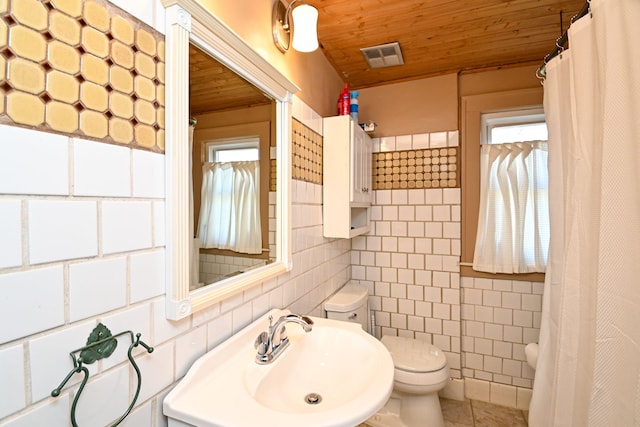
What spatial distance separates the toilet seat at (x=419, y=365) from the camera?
66.0 inches

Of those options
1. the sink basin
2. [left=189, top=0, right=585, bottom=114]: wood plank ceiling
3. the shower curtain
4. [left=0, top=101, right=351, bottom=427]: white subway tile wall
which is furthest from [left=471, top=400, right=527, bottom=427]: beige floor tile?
[left=189, top=0, right=585, bottom=114]: wood plank ceiling

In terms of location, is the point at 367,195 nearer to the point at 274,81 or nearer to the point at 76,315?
the point at 274,81

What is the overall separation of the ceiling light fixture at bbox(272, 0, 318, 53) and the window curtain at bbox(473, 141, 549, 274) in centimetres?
146

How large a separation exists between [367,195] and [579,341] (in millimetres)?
1350

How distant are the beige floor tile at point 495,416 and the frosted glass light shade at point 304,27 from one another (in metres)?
2.38

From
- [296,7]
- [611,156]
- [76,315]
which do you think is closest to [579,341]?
[611,156]

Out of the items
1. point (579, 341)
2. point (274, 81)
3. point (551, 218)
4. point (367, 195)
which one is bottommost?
point (579, 341)

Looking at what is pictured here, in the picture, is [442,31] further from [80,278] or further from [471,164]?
[80,278]

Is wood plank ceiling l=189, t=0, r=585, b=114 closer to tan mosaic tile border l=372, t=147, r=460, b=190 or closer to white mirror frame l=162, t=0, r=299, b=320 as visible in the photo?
white mirror frame l=162, t=0, r=299, b=320

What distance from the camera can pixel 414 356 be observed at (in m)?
1.82

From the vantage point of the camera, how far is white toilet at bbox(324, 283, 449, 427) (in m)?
1.68

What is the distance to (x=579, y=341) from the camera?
99cm

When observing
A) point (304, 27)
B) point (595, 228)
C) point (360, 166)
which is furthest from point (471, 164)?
point (304, 27)

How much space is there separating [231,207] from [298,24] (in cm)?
83
